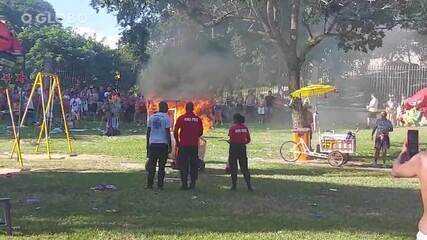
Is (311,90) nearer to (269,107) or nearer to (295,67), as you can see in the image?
(295,67)

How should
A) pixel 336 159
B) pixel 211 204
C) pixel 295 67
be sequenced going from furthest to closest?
1. pixel 295 67
2. pixel 336 159
3. pixel 211 204

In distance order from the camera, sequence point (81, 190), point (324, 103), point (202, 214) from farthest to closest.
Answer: point (324, 103), point (81, 190), point (202, 214)

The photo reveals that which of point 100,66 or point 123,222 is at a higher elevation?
point 100,66

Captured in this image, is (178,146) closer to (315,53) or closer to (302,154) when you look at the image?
(302,154)

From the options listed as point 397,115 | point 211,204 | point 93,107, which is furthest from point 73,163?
point 397,115

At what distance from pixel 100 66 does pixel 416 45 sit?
2952 centimetres

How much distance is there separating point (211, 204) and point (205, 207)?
1.05 ft

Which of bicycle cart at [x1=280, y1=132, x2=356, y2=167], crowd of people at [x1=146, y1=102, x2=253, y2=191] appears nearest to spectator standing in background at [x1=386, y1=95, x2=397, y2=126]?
bicycle cart at [x1=280, y1=132, x2=356, y2=167]

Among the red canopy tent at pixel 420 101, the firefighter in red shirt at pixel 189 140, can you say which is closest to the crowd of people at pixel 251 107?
the firefighter in red shirt at pixel 189 140

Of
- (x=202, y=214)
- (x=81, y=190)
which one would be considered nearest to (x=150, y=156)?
(x=81, y=190)

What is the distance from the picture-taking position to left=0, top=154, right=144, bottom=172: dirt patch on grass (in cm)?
1529

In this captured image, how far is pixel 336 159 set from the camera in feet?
58.3

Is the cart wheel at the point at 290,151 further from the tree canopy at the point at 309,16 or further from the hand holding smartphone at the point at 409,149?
the hand holding smartphone at the point at 409,149

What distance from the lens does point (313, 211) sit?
10.1 meters
